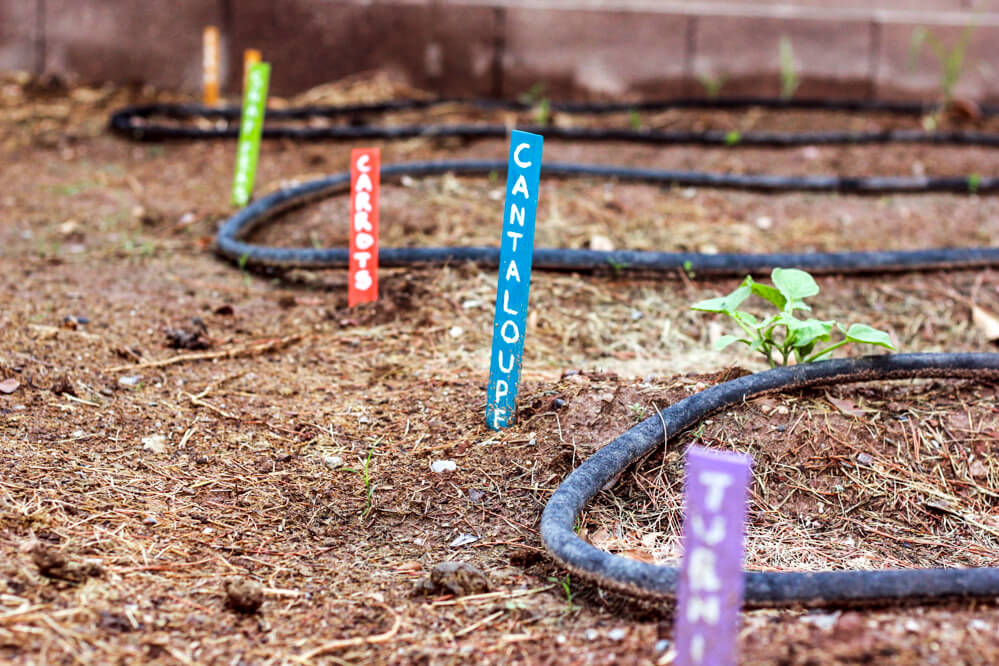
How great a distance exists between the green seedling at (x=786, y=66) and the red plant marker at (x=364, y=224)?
10.8ft

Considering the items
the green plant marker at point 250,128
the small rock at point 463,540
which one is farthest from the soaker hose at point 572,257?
the small rock at point 463,540

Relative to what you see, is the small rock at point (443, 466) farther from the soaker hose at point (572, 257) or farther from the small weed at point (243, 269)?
the small weed at point (243, 269)

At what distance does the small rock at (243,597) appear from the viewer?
1611mm

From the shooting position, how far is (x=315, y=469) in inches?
85.7

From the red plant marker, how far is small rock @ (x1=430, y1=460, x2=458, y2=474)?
0.88m

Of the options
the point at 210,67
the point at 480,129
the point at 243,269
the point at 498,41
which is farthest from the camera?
the point at 498,41

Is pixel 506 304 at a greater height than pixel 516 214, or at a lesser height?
lesser

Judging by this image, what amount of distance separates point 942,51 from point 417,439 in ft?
15.3

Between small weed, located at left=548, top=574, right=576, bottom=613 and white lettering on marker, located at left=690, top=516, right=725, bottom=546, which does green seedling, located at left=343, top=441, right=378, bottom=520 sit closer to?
small weed, located at left=548, top=574, right=576, bottom=613

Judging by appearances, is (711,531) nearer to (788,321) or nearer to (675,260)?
(788,321)

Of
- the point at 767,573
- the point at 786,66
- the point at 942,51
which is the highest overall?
the point at 942,51

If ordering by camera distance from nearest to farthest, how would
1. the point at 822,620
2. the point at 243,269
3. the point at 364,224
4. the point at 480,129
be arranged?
the point at 822,620, the point at 364,224, the point at 243,269, the point at 480,129

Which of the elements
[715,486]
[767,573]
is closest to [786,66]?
[767,573]

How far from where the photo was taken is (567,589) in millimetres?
1709
